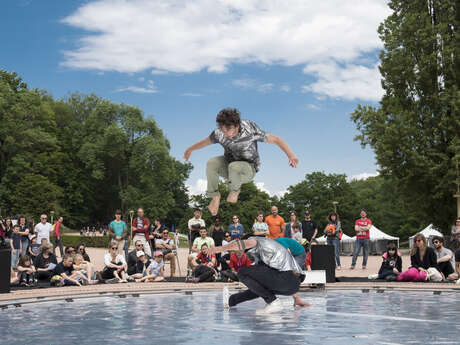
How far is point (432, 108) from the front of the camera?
27.9 m

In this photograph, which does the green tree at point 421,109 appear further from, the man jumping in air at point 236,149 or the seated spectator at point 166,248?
the man jumping in air at point 236,149

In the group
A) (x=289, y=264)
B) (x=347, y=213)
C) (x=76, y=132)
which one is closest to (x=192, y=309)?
(x=289, y=264)

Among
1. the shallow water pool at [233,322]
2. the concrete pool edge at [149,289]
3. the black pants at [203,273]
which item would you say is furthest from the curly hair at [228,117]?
the black pants at [203,273]

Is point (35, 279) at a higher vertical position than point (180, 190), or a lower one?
lower

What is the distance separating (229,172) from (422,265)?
24.3 feet

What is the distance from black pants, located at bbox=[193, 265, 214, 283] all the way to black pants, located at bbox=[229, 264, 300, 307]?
564 cm

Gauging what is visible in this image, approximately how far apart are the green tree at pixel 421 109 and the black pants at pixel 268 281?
1888 centimetres

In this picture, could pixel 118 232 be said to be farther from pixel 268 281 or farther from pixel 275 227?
pixel 268 281

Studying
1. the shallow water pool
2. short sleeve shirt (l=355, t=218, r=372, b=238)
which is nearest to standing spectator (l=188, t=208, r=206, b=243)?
the shallow water pool

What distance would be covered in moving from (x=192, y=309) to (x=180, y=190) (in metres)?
67.2

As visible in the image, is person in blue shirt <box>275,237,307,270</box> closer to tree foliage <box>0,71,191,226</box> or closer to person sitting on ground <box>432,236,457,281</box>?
person sitting on ground <box>432,236,457,281</box>

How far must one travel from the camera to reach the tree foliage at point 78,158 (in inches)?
1922

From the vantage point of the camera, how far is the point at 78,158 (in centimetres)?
5969

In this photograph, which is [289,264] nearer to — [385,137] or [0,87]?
[385,137]
